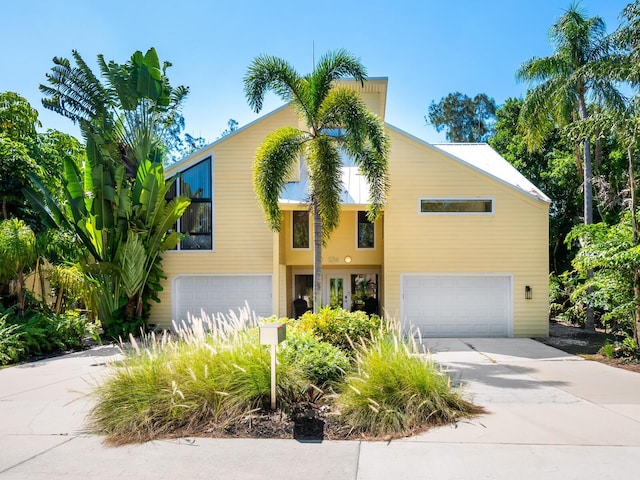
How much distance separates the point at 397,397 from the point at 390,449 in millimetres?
797

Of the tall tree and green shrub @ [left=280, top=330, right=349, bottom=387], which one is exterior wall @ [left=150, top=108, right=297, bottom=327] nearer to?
the tall tree

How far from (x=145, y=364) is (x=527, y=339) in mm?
11458

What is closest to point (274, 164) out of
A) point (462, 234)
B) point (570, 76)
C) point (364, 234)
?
point (364, 234)

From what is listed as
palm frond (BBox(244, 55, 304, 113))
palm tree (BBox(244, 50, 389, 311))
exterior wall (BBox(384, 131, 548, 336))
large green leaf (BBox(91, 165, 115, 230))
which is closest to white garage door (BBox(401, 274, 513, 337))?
exterior wall (BBox(384, 131, 548, 336))

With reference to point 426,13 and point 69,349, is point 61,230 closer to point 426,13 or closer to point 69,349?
point 69,349

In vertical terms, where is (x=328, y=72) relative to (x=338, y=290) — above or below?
above

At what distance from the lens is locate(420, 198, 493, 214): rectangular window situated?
14289 mm

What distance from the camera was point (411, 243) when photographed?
1430 centimetres


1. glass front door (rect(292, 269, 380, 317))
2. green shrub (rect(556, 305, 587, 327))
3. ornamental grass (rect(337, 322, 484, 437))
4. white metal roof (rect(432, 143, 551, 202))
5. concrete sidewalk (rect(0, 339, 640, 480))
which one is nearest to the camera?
concrete sidewalk (rect(0, 339, 640, 480))

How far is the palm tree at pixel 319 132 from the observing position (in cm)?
1116

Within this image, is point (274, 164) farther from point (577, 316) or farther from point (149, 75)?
point (577, 316)

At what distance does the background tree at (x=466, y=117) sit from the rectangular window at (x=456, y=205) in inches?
1013

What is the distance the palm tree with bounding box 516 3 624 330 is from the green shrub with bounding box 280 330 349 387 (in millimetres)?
11336

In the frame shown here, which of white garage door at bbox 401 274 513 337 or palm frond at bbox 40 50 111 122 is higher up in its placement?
palm frond at bbox 40 50 111 122
